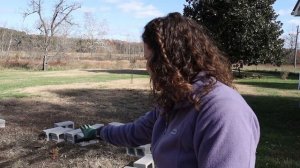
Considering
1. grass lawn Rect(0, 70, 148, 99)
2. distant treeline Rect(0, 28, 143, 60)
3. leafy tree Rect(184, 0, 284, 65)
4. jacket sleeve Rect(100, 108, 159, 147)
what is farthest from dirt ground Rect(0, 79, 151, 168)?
distant treeline Rect(0, 28, 143, 60)

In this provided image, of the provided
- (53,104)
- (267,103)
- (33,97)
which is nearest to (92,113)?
(53,104)

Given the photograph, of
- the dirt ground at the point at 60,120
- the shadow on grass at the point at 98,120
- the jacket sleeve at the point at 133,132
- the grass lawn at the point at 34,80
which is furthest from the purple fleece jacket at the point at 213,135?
→ the grass lawn at the point at 34,80

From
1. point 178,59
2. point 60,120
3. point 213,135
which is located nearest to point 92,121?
point 60,120

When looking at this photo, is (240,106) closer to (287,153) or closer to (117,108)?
(287,153)

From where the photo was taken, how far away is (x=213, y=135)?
1422 millimetres

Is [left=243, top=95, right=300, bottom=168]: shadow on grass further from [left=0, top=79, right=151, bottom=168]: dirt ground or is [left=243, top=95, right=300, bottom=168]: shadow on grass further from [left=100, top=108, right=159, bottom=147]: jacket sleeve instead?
[left=100, top=108, right=159, bottom=147]: jacket sleeve

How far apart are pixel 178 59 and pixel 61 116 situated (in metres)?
7.28

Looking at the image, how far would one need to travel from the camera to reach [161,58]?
1573 millimetres

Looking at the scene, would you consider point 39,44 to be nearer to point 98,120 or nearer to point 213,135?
point 98,120

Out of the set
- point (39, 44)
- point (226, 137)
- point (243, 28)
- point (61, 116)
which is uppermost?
point (243, 28)

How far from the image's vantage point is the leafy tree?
2250 cm

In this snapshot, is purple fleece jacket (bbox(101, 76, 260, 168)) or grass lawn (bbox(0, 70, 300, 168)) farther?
grass lawn (bbox(0, 70, 300, 168))

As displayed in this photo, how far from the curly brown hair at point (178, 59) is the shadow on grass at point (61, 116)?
3.87 m

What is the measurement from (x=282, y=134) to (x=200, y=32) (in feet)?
20.2
